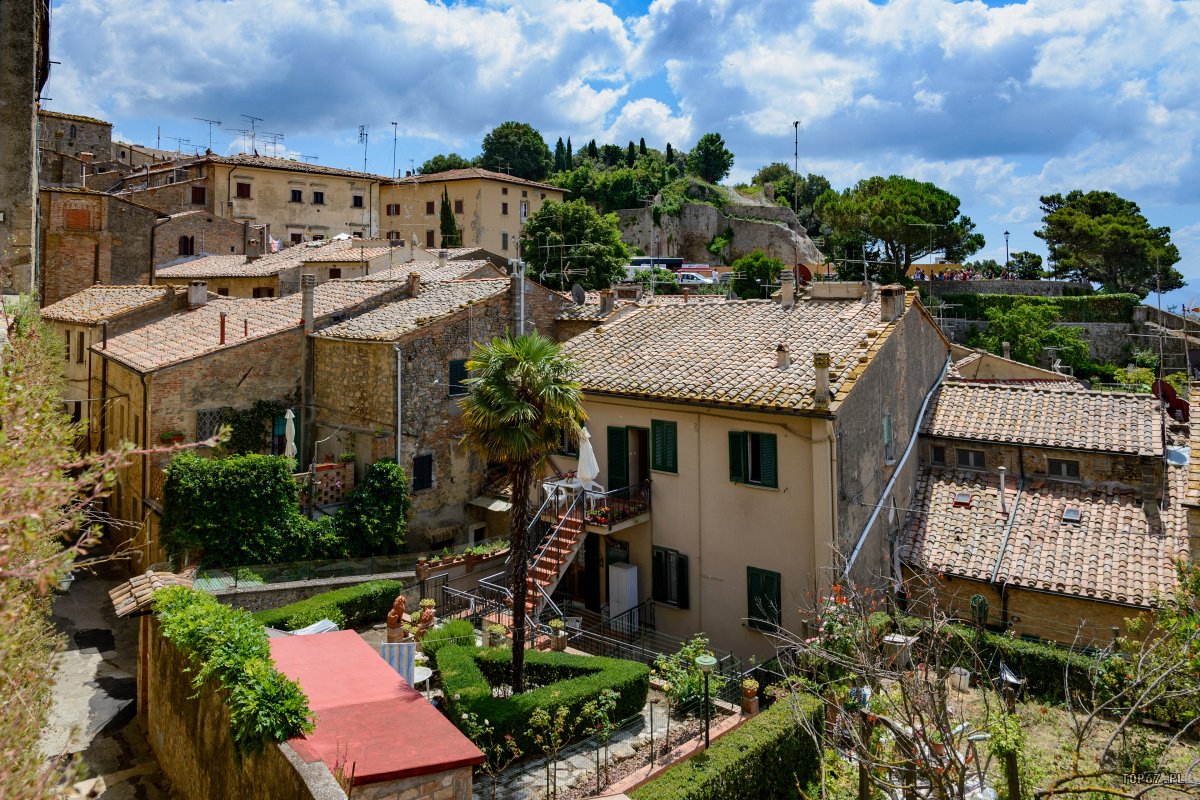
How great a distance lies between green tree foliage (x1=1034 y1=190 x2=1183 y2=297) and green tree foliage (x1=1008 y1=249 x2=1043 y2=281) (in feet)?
7.76

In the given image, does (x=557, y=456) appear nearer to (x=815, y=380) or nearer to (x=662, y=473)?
(x=662, y=473)

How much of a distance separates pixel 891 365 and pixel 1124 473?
6139 mm

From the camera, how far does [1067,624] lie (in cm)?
1767

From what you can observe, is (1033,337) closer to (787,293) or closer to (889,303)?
(787,293)

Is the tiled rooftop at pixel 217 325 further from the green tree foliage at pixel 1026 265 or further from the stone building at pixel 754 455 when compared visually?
the green tree foliage at pixel 1026 265

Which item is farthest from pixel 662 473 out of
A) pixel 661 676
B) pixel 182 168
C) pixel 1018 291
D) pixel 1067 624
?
pixel 1018 291

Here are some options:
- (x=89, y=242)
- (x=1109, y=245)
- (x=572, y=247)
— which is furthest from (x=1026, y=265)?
(x=89, y=242)

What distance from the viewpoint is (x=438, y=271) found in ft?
108

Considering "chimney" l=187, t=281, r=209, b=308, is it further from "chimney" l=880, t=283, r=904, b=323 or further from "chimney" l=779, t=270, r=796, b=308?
"chimney" l=880, t=283, r=904, b=323

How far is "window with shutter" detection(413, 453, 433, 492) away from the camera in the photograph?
22.1 m

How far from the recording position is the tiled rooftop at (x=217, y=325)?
2231 centimetres

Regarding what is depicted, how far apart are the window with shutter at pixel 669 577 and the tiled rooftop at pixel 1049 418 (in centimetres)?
826

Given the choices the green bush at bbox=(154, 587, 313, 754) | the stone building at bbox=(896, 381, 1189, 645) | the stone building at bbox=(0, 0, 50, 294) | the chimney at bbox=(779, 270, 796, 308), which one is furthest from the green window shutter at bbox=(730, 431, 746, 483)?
the stone building at bbox=(0, 0, 50, 294)

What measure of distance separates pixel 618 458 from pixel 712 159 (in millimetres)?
83911
